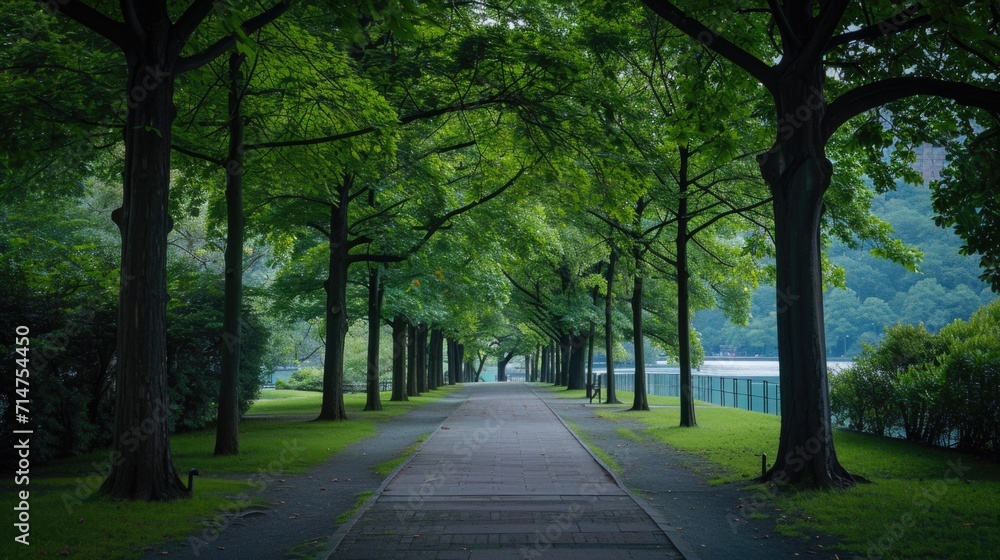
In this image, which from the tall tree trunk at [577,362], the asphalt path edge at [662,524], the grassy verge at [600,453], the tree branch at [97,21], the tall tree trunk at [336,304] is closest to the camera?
the asphalt path edge at [662,524]

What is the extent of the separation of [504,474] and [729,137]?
6.32 m

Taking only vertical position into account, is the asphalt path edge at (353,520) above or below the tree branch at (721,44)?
below

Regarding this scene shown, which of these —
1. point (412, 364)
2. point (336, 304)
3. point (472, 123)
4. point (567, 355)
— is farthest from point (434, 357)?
point (472, 123)

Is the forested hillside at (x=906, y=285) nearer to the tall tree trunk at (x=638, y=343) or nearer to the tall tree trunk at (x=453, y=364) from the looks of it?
the tall tree trunk at (x=638, y=343)

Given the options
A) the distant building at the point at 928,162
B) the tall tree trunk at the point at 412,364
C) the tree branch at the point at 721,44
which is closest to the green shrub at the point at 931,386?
the distant building at the point at 928,162

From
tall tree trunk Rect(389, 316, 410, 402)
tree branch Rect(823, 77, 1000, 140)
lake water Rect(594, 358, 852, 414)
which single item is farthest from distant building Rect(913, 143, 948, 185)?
tall tree trunk Rect(389, 316, 410, 402)

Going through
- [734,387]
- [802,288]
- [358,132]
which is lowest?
[734,387]

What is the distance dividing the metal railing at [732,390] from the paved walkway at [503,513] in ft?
22.3

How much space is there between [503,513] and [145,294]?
479 cm

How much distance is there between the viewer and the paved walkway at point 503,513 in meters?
7.03

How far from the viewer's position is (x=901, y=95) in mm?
10148

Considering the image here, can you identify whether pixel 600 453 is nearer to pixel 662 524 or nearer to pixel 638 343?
pixel 662 524

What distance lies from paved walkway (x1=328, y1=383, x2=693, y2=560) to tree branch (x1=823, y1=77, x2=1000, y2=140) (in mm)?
5746

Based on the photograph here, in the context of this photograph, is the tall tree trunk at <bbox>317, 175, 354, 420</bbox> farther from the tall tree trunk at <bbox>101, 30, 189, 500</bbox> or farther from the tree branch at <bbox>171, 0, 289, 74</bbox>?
the tall tree trunk at <bbox>101, 30, 189, 500</bbox>
